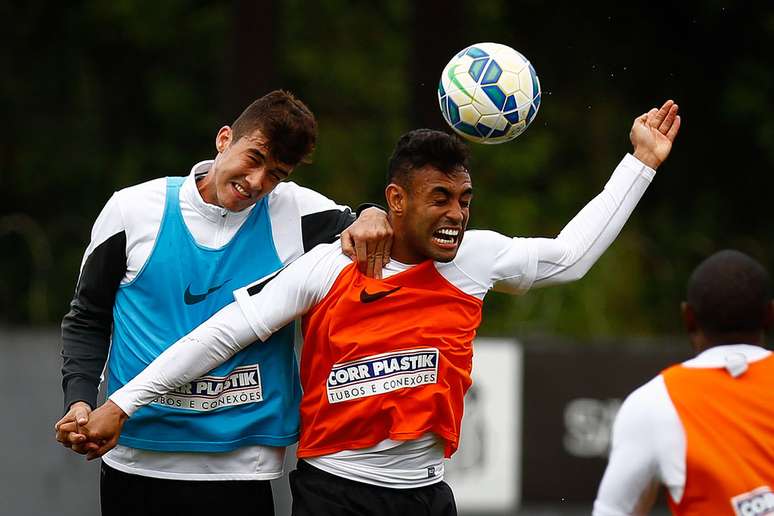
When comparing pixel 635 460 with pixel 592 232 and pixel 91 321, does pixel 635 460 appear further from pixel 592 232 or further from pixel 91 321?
pixel 91 321

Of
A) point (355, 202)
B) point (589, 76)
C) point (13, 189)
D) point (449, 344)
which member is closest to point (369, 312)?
point (449, 344)

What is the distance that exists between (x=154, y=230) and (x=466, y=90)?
4.04ft

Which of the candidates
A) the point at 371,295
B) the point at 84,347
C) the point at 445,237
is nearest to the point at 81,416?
the point at 84,347

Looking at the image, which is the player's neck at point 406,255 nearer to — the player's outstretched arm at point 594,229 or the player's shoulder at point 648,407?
the player's outstretched arm at point 594,229

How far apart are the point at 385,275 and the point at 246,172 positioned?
1.95ft

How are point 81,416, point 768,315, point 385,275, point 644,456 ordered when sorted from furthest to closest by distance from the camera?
point 385,275 < point 81,416 < point 768,315 < point 644,456

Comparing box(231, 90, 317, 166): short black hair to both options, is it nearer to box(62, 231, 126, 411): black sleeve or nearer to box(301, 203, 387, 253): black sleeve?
box(301, 203, 387, 253): black sleeve

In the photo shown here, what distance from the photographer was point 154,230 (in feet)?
15.3

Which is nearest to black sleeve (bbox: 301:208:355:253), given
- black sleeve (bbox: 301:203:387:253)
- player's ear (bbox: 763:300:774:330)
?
black sleeve (bbox: 301:203:387:253)

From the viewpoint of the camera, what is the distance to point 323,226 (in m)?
4.80

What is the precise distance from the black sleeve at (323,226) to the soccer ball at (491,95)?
21.6 inches

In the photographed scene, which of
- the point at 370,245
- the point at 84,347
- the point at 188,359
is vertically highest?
the point at 370,245

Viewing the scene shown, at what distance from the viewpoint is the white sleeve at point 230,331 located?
14.6 feet

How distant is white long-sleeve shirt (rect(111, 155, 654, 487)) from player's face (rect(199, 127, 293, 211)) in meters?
0.29
